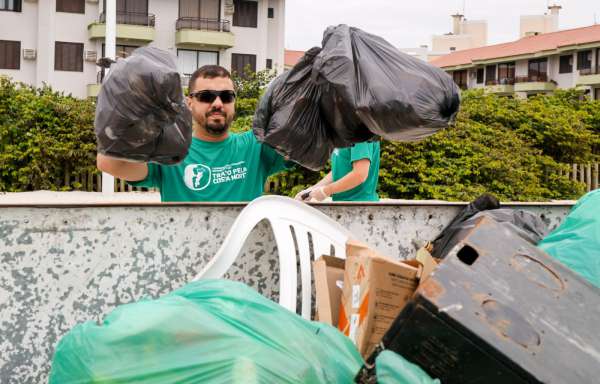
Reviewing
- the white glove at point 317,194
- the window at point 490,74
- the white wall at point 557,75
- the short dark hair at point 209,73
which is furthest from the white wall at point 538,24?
the short dark hair at point 209,73

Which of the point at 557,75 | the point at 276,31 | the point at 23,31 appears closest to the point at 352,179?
the point at 23,31

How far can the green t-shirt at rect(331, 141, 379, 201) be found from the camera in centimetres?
361

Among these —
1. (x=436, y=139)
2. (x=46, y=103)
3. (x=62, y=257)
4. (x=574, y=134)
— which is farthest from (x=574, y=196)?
(x=62, y=257)

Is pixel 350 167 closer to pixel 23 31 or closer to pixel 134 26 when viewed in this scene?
pixel 134 26

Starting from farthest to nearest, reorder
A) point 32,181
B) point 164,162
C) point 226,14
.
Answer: point 226,14, point 32,181, point 164,162

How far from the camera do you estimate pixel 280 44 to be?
29.2 metres

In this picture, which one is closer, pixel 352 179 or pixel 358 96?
pixel 358 96

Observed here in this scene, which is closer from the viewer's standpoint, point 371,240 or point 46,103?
point 371,240

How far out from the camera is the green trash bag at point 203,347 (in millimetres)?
1447

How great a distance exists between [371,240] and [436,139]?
7.64 meters

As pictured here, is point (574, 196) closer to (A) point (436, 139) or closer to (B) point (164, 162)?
(A) point (436, 139)

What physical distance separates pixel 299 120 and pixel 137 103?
0.60 metres

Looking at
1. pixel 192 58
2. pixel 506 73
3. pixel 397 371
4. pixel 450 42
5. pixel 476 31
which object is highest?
pixel 476 31

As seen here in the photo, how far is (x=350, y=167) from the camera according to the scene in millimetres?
3734
